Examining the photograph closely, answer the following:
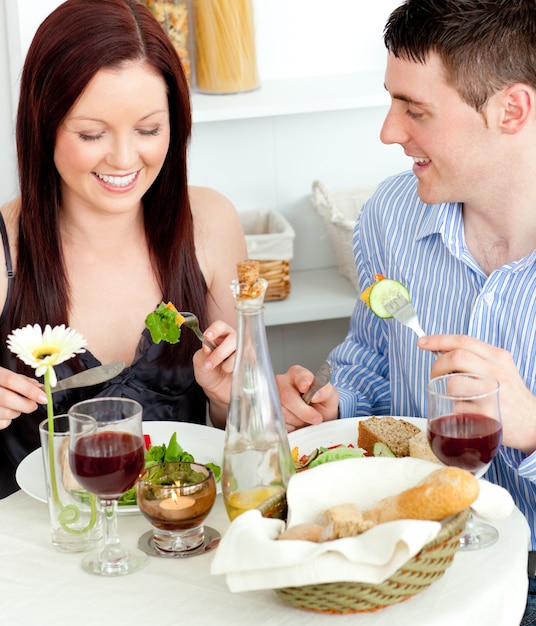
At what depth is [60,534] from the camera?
136 centimetres

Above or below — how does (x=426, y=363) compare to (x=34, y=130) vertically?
below

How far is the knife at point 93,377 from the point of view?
1.62 meters

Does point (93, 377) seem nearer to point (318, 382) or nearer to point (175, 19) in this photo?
point (318, 382)

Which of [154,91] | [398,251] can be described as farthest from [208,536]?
[154,91]

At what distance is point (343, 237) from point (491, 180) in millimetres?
1079

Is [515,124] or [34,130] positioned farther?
[34,130]

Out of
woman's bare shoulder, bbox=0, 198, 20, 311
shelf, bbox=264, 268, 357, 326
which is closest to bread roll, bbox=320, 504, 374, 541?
woman's bare shoulder, bbox=0, 198, 20, 311

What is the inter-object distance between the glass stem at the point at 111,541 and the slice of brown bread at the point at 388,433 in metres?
0.42

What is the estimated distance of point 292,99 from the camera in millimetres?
2637

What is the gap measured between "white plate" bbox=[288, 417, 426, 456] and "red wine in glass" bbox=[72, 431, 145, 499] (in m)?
0.42

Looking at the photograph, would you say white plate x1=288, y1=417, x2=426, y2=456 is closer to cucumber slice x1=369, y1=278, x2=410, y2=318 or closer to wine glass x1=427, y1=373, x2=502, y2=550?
cucumber slice x1=369, y1=278, x2=410, y2=318

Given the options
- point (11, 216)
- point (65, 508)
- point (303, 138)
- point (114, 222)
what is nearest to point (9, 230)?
point (11, 216)

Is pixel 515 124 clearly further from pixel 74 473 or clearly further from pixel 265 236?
pixel 265 236

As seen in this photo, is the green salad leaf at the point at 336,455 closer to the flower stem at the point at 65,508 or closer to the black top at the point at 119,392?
the flower stem at the point at 65,508
